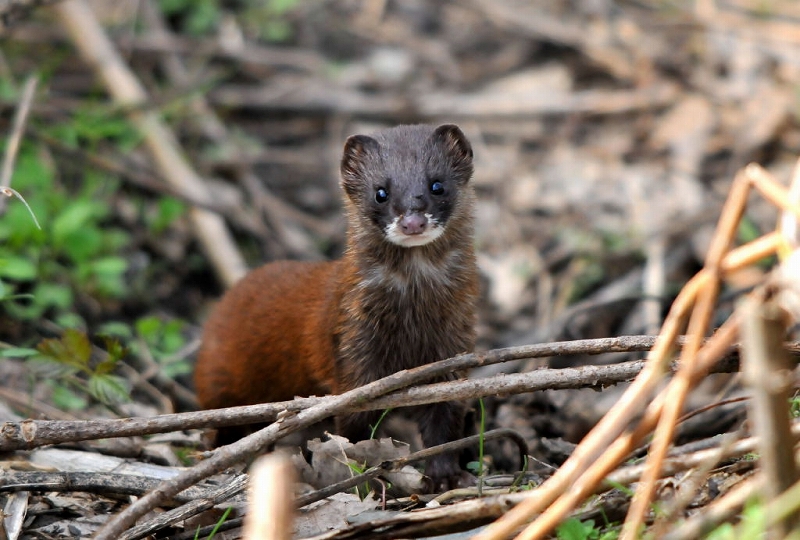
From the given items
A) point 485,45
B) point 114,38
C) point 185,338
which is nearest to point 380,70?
point 485,45

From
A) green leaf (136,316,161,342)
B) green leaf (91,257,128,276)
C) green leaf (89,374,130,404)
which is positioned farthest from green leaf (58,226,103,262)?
green leaf (89,374,130,404)

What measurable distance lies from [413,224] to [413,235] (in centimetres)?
6

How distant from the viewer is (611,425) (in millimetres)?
2816

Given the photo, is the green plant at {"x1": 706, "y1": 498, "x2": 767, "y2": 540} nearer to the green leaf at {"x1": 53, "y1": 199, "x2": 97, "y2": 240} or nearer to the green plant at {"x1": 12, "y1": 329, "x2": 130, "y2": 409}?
the green plant at {"x1": 12, "y1": 329, "x2": 130, "y2": 409}

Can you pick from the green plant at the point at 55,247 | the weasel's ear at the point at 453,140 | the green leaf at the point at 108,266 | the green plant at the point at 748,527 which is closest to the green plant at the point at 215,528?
the green plant at the point at 748,527

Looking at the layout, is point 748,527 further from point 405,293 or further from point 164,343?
point 164,343

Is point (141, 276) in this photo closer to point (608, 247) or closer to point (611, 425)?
point (608, 247)

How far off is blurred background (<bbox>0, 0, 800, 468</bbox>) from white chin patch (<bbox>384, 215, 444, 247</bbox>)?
5.94ft

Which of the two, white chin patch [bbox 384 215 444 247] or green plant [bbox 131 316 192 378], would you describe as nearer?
white chin patch [bbox 384 215 444 247]

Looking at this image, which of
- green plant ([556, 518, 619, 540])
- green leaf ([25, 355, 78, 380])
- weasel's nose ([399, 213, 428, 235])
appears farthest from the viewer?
green leaf ([25, 355, 78, 380])

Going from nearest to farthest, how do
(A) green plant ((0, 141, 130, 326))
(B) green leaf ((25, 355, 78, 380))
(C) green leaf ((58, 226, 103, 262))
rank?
(B) green leaf ((25, 355, 78, 380))
(A) green plant ((0, 141, 130, 326))
(C) green leaf ((58, 226, 103, 262))

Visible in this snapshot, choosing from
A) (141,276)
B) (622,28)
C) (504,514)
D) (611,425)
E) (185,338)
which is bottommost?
(504,514)

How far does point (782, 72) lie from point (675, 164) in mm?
1302

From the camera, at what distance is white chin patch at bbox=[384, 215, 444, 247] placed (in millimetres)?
4578
